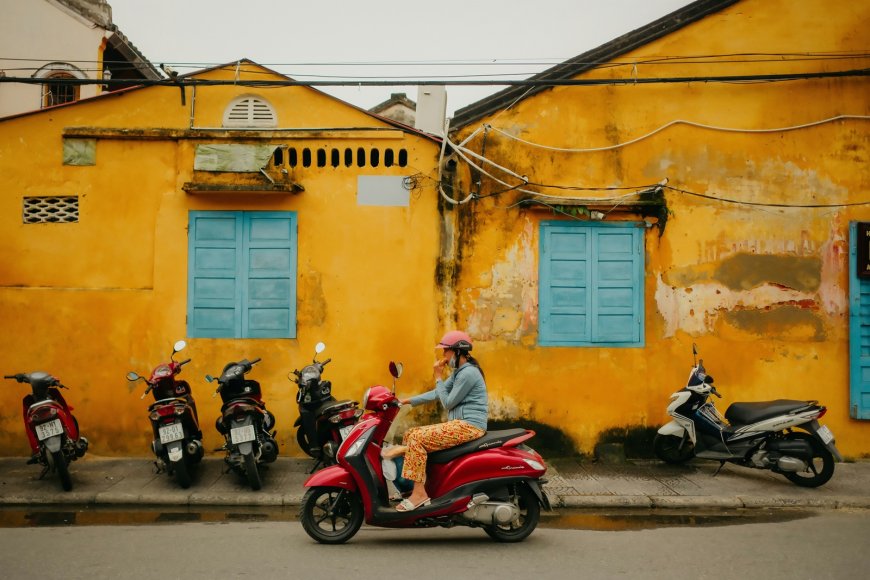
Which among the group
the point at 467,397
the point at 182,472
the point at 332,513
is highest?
the point at 467,397

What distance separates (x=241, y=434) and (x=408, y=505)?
2.66 metres

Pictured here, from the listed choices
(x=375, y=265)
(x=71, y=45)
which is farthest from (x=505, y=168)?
(x=71, y=45)

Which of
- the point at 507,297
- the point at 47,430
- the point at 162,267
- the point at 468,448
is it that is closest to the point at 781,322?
the point at 507,297

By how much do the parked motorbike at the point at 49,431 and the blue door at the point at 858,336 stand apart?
30.6ft

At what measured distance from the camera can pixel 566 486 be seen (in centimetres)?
825

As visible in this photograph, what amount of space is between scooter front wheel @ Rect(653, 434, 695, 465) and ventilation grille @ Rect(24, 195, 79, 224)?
792 cm

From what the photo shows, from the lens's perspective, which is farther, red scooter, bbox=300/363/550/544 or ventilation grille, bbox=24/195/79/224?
ventilation grille, bbox=24/195/79/224

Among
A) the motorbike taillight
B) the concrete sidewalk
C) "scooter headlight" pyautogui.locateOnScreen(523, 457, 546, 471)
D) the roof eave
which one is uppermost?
the roof eave

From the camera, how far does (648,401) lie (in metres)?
9.64

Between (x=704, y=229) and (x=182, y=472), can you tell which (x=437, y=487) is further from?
(x=704, y=229)

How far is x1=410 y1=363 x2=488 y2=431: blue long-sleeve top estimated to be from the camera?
6.33 metres

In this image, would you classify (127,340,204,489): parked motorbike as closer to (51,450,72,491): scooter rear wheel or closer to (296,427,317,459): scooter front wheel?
(51,450,72,491): scooter rear wheel

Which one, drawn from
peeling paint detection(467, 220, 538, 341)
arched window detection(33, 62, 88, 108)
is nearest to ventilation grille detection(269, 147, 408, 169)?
peeling paint detection(467, 220, 538, 341)

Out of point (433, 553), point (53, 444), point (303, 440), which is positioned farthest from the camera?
point (303, 440)
